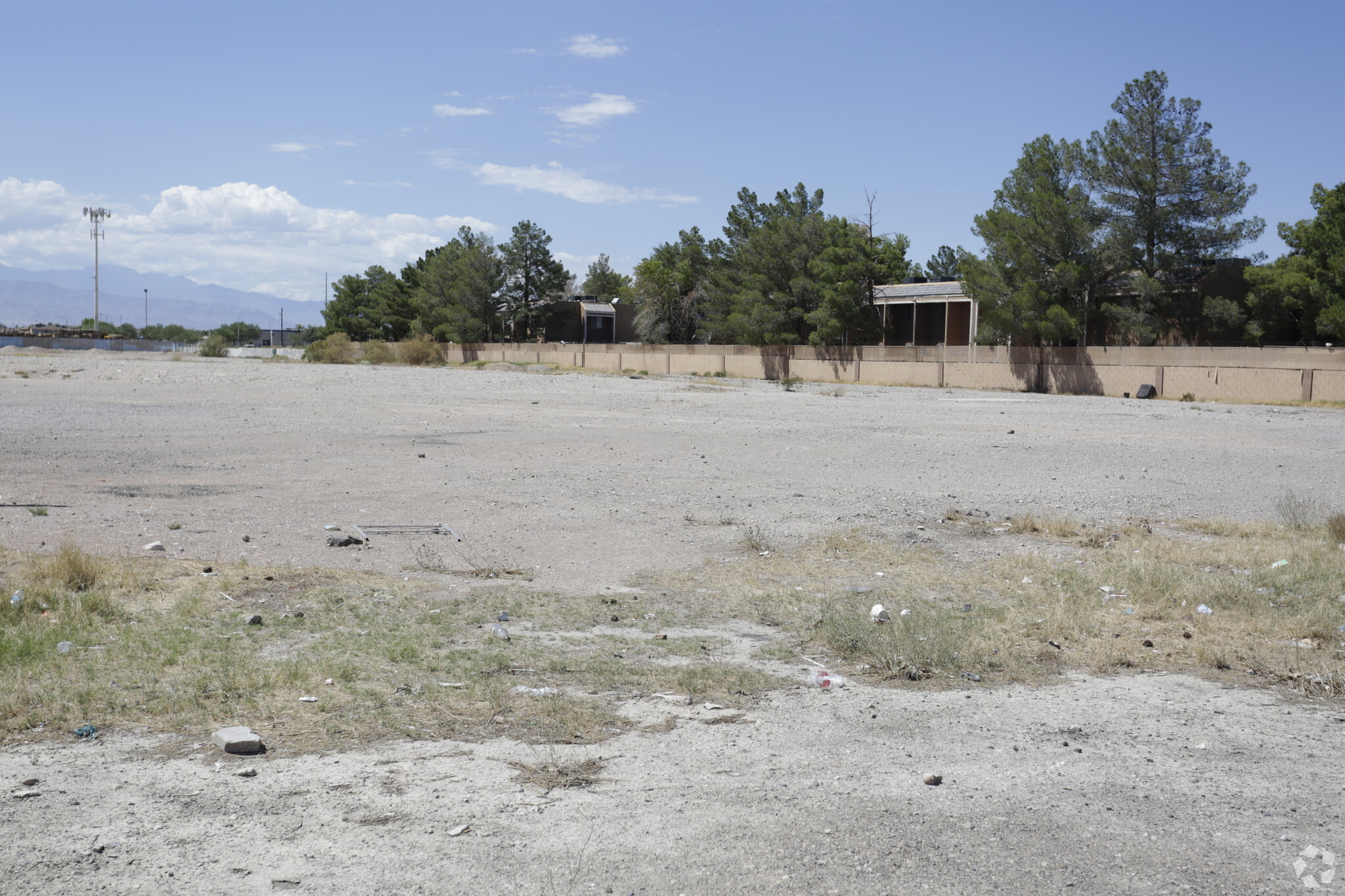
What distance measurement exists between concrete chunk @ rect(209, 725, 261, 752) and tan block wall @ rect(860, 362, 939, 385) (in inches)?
2116

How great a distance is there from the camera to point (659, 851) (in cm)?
411

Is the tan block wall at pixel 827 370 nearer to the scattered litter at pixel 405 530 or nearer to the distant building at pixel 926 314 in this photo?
the distant building at pixel 926 314

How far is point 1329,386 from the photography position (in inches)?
1626

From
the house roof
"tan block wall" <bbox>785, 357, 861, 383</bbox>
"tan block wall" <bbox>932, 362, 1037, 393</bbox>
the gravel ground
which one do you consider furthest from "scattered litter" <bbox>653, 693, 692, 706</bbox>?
the house roof

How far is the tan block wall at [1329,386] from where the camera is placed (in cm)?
4091

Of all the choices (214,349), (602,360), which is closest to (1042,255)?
(602,360)

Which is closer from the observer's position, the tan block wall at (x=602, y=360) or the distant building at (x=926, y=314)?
the distant building at (x=926, y=314)

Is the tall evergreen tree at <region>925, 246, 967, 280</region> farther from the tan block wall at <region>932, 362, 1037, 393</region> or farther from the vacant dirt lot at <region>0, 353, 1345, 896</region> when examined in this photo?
the vacant dirt lot at <region>0, 353, 1345, 896</region>

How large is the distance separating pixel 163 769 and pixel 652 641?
337cm

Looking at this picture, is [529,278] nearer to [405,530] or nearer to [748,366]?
[748,366]

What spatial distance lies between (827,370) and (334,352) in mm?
42274

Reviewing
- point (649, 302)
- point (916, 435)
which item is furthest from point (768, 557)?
point (649, 302)

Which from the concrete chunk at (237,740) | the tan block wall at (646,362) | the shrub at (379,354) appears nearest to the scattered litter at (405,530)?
the concrete chunk at (237,740)

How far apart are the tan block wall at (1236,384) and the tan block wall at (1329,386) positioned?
21 cm
